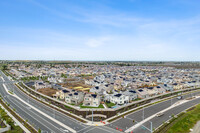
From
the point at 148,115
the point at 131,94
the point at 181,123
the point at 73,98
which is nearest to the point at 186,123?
the point at 181,123

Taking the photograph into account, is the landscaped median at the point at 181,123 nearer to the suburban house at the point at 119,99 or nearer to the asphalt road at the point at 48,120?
the asphalt road at the point at 48,120

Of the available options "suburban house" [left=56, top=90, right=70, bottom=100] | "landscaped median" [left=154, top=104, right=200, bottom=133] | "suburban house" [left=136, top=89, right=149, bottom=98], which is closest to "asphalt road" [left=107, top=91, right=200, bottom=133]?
"landscaped median" [left=154, top=104, right=200, bottom=133]

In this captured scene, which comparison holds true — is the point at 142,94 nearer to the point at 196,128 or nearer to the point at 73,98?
the point at 196,128

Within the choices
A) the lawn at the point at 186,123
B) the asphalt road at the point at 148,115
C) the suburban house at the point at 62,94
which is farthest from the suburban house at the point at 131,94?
the suburban house at the point at 62,94

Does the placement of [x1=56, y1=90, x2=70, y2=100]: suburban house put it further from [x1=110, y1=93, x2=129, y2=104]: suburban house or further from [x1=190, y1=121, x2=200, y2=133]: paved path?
[x1=190, y1=121, x2=200, y2=133]: paved path

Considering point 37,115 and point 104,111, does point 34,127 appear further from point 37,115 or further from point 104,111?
point 104,111

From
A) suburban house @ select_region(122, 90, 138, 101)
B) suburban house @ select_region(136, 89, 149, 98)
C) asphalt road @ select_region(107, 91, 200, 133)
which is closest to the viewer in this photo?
asphalt road @ select_region(107, 91, 200, 133)

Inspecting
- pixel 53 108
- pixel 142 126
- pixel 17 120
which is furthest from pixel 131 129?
pixel 17 120
